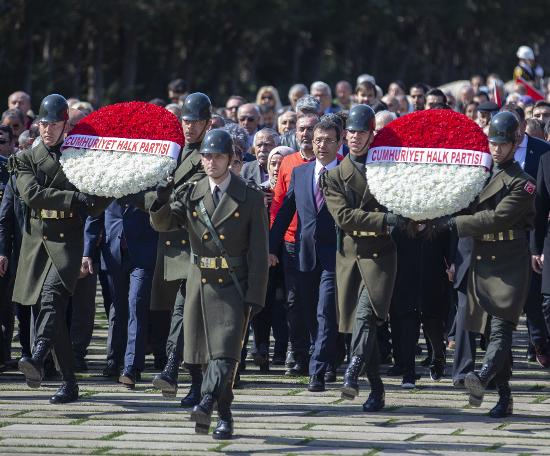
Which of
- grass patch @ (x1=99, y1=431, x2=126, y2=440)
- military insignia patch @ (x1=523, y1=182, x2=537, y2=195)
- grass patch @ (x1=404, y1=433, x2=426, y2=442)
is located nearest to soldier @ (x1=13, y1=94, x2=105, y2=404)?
grass patch @ (x1=99, y1=431, x2=126, y2=440)

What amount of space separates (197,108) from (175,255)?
3.60ft

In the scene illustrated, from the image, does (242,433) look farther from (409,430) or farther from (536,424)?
(536,424)

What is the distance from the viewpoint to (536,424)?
10.8 m

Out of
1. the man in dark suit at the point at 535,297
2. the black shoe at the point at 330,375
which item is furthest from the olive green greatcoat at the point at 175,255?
the man in dark suit at the point at 535,297

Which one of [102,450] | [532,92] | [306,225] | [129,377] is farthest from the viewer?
[532,92]

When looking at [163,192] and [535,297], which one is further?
[535,297]

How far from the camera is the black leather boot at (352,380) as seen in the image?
35.7ft

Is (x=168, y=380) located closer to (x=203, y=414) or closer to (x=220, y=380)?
(x=220, y=380)

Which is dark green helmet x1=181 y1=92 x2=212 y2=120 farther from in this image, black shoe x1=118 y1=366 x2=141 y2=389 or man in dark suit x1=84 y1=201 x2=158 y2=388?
black shoe x1=118 y1=366 x2=141 y2=389

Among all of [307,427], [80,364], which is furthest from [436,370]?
[80,364]

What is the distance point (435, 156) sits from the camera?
435 inches

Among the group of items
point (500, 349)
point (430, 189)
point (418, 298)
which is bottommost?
point (500, 349)

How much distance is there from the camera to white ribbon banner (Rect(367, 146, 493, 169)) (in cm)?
1099

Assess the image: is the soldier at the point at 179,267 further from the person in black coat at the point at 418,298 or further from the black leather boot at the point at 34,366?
the person in black coat at the point at 418,298
